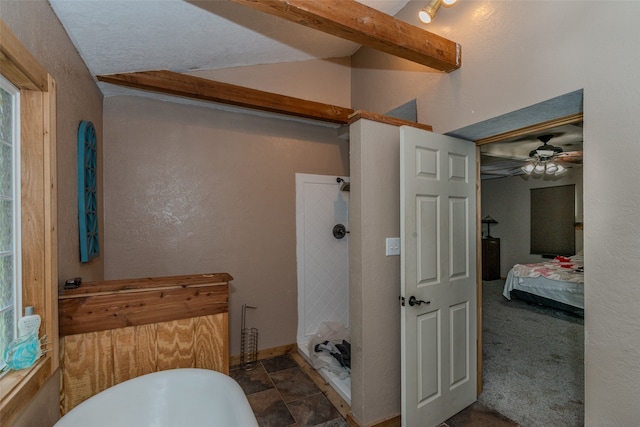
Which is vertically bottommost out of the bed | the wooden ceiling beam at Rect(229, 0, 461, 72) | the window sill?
the bed

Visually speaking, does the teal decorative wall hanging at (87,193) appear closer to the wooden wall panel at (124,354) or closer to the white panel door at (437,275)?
the wooden wall panel at (124,354)

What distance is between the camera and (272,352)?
301cm

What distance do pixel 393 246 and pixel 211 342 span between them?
4.34ft

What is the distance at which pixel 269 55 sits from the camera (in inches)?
104

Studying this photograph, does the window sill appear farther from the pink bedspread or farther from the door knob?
the pink bedspread

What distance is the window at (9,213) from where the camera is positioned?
111 centimetres

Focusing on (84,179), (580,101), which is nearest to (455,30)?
(580,101)

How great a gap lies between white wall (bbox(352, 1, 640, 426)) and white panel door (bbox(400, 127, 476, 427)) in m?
0.55

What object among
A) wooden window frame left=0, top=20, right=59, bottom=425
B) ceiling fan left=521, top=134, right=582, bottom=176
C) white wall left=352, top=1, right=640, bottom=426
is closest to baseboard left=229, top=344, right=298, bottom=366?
wooden window frame left=0, top=20, right=59, bottom=425

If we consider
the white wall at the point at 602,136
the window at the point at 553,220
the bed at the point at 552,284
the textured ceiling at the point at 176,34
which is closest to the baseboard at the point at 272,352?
the white wall at the point at 602,136

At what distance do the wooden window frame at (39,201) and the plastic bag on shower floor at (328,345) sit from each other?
77.4 inches

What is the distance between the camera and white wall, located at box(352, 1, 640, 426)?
3.88 feet

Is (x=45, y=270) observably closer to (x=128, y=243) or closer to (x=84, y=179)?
(x=84, y=179)

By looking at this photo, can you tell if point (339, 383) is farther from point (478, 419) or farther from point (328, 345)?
point (478, 419)
